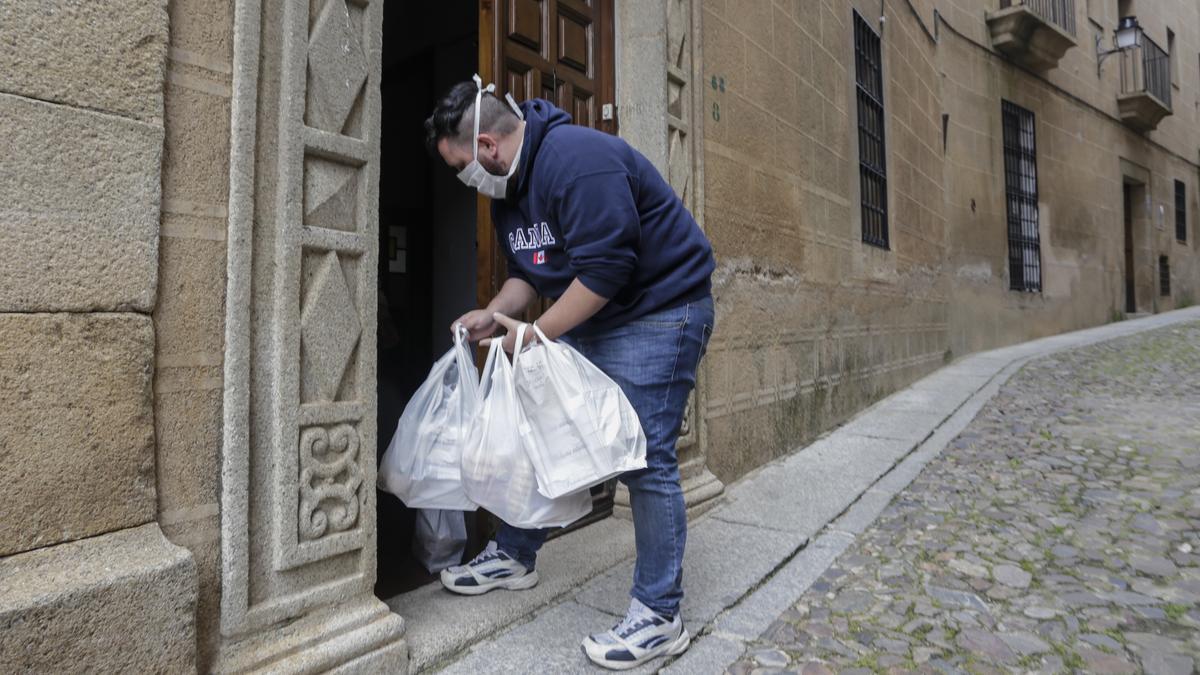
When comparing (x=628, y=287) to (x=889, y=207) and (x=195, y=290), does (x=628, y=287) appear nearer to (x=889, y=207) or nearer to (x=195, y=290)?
(x=195, y=290)

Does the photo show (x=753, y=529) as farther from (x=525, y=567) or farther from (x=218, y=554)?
(x=218, y=554)

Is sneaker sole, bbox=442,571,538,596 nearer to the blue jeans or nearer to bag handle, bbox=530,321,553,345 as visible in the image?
the blue jeans

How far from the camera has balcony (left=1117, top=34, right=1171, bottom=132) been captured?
553 inches

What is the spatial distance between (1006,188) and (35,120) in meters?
12.0

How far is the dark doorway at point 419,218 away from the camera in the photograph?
16.5ft

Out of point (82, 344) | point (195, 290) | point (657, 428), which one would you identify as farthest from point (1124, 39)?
point (82, 344)

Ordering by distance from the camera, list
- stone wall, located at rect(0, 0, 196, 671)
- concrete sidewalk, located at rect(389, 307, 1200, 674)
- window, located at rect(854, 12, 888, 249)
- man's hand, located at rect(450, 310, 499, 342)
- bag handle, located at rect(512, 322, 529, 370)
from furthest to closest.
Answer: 1. window, located at rect(854, 12, 888, 249)
2. man's hand, located at rect(450, 310, 499, 342)
3. concrete sidewalk, located at rect(389, 307, 1200, 674)
4. bag handle, located at rect(512, 322, 529, 370)
5. stone wall, located at rect(0, 0, 196, 671)

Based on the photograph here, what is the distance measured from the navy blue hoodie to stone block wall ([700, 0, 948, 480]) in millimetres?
1776

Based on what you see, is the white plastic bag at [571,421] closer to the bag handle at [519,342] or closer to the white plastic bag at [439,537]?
the bag handle at [519,342]

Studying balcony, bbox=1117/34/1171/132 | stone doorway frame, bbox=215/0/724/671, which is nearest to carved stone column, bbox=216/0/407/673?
stone doorway frame, bbox=215/0/724/671

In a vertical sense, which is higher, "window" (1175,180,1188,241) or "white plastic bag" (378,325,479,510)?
"window" (1175,180,1188,241)

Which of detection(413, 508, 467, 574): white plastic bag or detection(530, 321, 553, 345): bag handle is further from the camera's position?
detection(413, 508, 467, 574): white plastic bag

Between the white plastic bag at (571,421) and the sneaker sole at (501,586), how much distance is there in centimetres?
72

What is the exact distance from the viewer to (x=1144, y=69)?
Answer: 1453 centimetres
